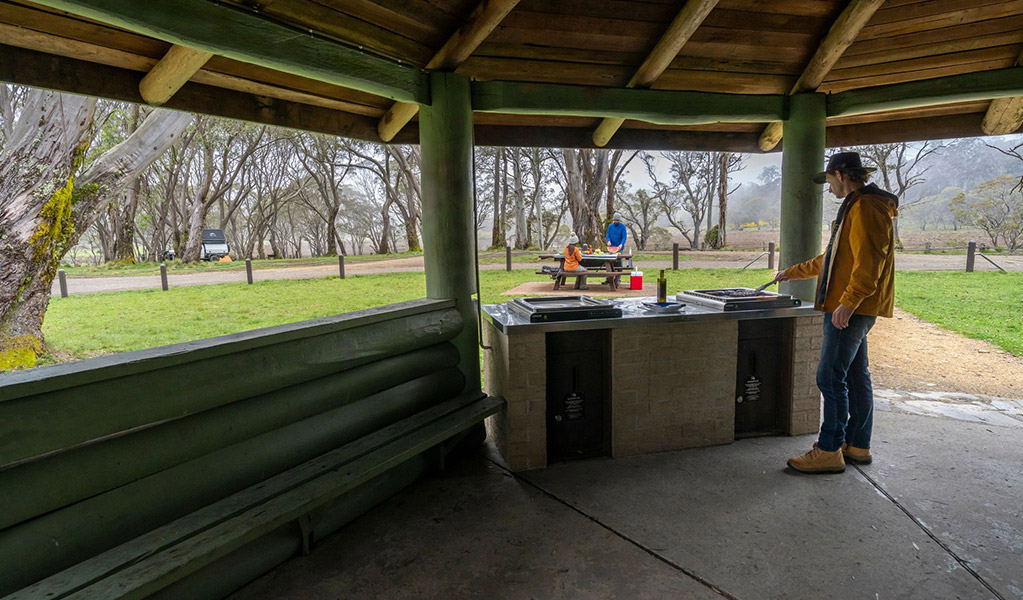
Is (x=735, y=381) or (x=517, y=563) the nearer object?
(x=517, y=563)

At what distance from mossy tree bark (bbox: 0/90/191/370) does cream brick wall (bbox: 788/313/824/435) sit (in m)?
7.20

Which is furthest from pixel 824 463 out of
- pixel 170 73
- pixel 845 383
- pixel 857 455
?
pixel 170 73

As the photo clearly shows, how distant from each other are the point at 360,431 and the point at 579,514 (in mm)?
1251

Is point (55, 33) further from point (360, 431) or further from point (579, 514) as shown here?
point (579, 514)

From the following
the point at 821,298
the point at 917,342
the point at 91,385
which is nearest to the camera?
the point at 91,385

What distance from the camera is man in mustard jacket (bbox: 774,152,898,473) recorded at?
263 cm

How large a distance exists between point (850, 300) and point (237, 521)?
10.2 feet

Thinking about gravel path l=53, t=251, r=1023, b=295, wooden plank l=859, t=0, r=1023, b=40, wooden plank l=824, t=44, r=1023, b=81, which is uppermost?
wooden plank l=859, t=0, r=1023, b=40

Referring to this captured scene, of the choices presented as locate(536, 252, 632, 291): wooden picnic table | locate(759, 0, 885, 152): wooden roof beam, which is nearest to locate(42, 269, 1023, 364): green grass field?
locate(536, 252, 632, 291): wooden picnic table

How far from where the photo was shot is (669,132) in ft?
14.9

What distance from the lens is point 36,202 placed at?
203 inches

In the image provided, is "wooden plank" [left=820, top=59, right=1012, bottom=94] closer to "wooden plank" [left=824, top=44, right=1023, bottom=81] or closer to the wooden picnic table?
"wooden plank" [left=824, top=44, right=1023, bottom=81]

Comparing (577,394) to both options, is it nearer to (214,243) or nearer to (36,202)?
(36,202)

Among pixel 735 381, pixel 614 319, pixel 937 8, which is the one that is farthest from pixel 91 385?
pixel 937 8
